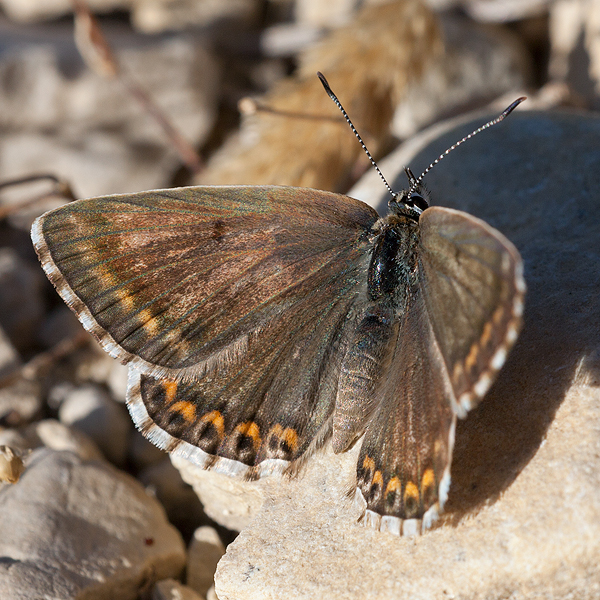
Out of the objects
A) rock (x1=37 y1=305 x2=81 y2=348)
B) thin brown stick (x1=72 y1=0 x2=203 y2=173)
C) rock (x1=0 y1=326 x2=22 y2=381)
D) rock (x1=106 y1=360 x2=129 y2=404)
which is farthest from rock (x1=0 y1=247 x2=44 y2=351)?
thin brown stick (x1=72 y1=0 x2=203 y2=173)

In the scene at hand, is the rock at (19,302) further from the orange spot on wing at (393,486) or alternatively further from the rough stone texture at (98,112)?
the orange spot on wing at (393,486)

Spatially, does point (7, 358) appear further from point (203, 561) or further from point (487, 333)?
point (487, 333)

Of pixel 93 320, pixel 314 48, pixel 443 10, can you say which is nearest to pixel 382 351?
pixel 93 320

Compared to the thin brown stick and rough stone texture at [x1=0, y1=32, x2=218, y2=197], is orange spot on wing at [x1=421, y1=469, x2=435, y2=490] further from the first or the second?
rough stone texture at [x1=0, y1=32, x2=218, y2=197]

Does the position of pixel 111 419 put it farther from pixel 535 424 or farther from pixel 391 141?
pixel 391 141

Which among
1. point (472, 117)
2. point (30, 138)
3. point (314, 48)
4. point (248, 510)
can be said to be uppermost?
point (30, 138)

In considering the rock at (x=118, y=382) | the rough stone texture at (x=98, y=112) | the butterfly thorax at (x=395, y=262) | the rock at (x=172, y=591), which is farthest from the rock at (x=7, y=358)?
the butterfly thorax at (x=395, y=262)

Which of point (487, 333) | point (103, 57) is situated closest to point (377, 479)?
point (487, 333)
